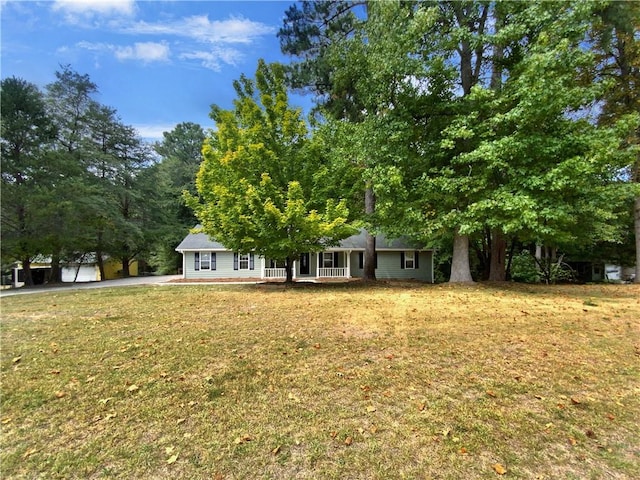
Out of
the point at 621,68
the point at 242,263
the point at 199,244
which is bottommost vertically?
the point at 242,263

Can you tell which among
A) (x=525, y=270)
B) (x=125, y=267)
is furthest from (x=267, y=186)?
(x=125, y=267)

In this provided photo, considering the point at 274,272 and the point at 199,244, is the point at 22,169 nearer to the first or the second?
the point at 199,244

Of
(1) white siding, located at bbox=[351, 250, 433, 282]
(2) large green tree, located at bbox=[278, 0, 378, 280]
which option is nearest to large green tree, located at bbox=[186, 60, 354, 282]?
(2) large green tree, located at bbox=[278, 0, 378, 280]

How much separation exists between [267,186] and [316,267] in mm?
10919

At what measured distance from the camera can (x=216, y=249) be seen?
73.8 ft

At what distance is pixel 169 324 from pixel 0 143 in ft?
57.4

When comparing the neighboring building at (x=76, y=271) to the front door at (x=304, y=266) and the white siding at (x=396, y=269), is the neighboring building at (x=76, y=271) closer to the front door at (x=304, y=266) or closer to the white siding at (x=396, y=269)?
the front door at (x=304, y=266)

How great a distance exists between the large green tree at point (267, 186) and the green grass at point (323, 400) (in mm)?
6259

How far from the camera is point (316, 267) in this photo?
22469 millimetres

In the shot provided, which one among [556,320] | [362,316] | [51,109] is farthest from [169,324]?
[51,109]

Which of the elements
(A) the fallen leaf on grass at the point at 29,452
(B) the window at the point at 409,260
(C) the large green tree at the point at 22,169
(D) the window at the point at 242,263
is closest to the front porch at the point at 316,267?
(D) the window at the point at 242,263

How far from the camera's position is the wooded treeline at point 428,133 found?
10.7m

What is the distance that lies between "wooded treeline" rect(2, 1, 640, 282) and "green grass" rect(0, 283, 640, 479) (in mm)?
6424

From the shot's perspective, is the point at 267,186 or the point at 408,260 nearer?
the point at 267,186
